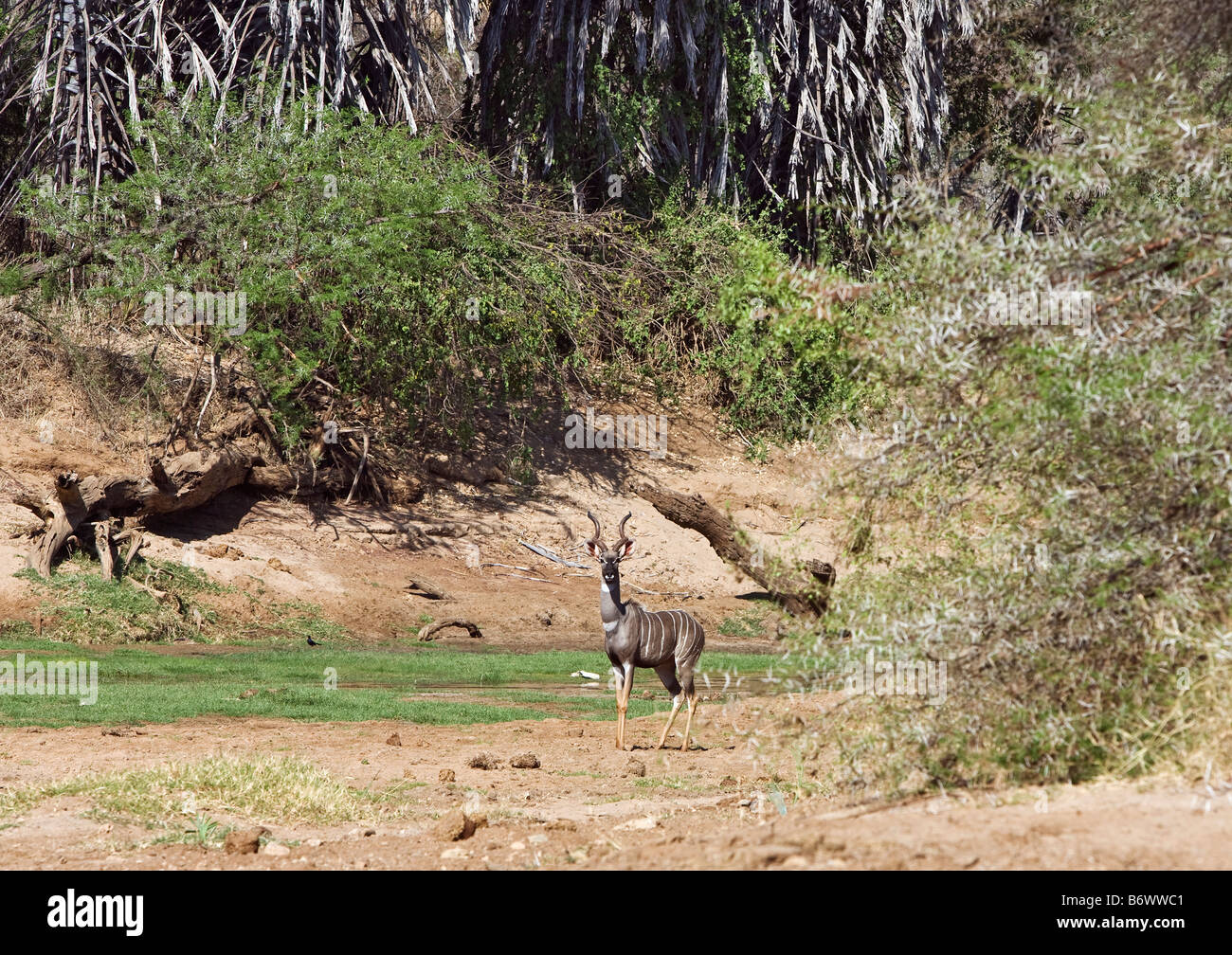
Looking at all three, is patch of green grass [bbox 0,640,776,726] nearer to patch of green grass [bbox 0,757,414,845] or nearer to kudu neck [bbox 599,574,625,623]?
kudu neck [bbox 599,574,625,623]

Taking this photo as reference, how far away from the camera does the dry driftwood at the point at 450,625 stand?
64.2ft

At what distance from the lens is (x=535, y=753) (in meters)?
11.7

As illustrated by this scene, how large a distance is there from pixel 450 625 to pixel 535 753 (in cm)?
845

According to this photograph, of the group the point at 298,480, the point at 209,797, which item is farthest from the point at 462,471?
the point at 209,797

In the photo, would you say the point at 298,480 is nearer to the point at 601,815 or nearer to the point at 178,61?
the point at 178,61

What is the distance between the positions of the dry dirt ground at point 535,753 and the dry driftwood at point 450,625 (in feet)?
0.63

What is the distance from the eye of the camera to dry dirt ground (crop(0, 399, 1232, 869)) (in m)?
5.89

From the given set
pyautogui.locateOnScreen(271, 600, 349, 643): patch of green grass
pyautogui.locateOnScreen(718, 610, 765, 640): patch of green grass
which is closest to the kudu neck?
pyautogui.locateOnScreen(271, 600, 349, 643): patch of green grass

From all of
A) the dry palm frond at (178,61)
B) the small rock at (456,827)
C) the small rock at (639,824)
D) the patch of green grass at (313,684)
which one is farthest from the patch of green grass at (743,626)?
the small rock at (456,827)

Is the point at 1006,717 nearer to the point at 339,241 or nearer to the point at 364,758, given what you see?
the point at 364,758

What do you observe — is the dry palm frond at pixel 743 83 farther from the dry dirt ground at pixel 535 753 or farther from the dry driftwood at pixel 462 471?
the dry dirt ground at pixel 535 753

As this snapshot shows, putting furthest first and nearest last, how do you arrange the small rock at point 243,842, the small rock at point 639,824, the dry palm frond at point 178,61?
1. the dry palm frond at point 178,61
2. the small rock at point 639,824
3. the small rock at point 243,842

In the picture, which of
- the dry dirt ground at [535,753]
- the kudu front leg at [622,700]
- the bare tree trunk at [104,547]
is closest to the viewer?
the dry dirt ground at [535,753]

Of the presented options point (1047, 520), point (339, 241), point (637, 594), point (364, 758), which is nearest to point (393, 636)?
point (637, 594)
